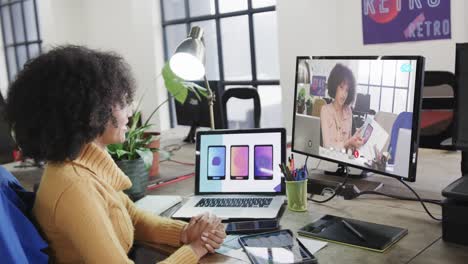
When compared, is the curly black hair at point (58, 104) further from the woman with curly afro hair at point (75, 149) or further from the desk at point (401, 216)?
the desk at point (401, 216)

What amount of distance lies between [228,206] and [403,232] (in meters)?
0.54

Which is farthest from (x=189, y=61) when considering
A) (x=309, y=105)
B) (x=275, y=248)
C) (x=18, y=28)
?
(x=18, y=28)

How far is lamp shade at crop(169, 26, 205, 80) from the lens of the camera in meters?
1.93

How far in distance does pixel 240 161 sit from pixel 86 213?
2.22 ft

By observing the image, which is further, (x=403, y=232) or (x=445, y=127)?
(x=445, y=127)

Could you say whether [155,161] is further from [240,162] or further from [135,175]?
[240,162]

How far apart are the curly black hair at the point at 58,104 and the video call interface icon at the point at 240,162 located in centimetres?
54

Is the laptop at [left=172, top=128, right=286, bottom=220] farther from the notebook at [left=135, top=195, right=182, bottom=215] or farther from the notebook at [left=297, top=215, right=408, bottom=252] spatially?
the notebook at [left=297, top=215, right=408, bottom=252]

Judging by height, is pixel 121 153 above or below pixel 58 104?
below

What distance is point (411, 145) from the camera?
136cm

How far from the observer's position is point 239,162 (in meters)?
1.68

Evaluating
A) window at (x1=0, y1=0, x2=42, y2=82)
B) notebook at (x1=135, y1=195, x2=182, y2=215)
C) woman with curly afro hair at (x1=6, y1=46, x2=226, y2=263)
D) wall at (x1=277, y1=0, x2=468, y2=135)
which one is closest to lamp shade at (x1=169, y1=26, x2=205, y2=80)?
notebook at (x1=135, y1=195, x2=182, y2=215)

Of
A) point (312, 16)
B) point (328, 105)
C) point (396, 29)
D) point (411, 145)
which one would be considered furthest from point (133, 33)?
point (411, 145)

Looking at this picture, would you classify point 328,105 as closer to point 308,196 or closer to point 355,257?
point 308,196
